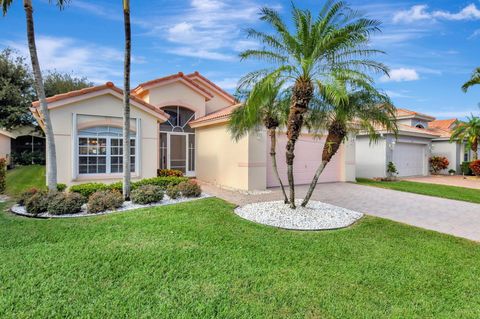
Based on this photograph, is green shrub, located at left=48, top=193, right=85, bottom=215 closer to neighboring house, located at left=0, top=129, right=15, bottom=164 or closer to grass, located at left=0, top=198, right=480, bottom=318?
grass, located at left=0, top=198, right=480, bottom=318

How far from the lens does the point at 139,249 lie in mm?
6016

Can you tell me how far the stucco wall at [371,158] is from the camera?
71.2 feet

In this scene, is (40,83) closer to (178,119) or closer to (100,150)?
(100,150)

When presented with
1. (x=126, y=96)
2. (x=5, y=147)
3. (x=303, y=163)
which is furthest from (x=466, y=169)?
(x=5, y=147)

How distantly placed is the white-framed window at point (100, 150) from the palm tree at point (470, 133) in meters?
27.6

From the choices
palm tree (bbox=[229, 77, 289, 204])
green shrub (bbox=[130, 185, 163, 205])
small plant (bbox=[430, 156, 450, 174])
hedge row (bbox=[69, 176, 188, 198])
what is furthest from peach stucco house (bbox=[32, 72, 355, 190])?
small plant (bbox=[430, 156, 450, 174])

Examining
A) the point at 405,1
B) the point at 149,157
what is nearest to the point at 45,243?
the point at 149,157

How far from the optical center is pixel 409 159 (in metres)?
24.7

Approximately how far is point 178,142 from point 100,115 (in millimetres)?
6371

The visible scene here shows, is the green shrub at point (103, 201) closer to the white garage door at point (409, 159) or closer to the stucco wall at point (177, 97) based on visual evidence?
the stucco wall at point (177, 97)

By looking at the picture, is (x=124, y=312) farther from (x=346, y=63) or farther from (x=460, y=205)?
(x=460, y=205)

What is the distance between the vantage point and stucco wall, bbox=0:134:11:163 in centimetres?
2611

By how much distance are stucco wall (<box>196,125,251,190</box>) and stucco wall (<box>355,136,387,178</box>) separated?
1217 centimetres

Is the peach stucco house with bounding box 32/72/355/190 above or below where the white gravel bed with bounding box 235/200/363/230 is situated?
above
